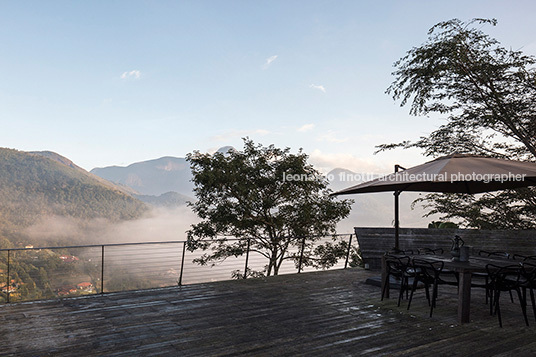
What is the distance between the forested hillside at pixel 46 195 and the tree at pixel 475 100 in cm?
6642

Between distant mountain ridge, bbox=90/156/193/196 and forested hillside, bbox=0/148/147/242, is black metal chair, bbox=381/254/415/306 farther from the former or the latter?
distant mountain ridge, bbox=90/156/193/196

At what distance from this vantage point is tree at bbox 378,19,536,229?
10.4 m

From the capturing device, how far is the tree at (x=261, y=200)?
11000mm

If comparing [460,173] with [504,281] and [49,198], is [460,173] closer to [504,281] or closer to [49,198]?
[504,281]

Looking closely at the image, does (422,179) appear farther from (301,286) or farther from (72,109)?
(72,109)

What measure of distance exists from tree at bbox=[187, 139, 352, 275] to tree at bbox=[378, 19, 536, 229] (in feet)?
12.0

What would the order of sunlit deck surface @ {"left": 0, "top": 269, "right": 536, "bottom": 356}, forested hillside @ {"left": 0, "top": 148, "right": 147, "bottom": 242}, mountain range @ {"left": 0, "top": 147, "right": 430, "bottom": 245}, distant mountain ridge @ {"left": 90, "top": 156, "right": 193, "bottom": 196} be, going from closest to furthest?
sunlit deck surface @ {"left": 0, "top": 269, "right": 536, "bottom": 356} < mountain range @ {"left": 0, "top": 147, "right": 430, "bottom": 245} < forested hillside @ {"left": 0, "top": 148, "right": 147, "bottom": 242} < distant mountain ridge @ {"left": 90, "top": 156, "right": 193, "bottom": 196}

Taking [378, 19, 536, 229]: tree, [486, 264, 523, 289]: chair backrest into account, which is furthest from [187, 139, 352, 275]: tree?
[486, 264, 523, 289]: chair backrest

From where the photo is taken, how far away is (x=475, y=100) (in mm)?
11547

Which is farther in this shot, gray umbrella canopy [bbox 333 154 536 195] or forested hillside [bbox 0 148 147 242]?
forested hillside [bbox 0 148 147 242]

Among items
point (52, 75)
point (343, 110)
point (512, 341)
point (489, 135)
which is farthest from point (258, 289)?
point (52, 75)

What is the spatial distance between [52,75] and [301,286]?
1742 inches

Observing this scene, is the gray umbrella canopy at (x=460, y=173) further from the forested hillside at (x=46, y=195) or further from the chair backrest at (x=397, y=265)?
the forested hillside at (x=46, y=195)

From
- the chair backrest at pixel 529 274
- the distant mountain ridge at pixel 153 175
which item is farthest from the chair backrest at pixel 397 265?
the distant mountain ridge at pixel 153 175
